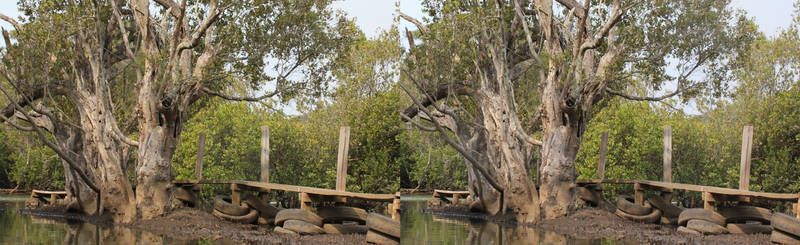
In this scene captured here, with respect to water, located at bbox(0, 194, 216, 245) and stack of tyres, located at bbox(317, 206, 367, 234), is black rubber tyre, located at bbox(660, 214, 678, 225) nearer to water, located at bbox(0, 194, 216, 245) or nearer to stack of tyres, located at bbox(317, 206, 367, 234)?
stack of tyres, located at bbox(317, 206, 367, 234)

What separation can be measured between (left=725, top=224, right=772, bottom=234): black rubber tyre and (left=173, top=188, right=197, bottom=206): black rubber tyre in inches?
547

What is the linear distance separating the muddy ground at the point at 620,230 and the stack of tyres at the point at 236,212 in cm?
726

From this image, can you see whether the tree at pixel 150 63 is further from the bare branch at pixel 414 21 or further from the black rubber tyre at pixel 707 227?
the black rubber tyre at pixel 707 227

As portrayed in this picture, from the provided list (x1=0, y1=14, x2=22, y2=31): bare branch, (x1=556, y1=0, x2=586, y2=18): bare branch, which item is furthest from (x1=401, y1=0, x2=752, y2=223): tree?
(x1=0, y1=14, x2=22, y2=31): bare branch

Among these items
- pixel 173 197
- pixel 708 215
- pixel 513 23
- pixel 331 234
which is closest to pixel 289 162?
pixel 173 197

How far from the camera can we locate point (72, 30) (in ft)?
66.1

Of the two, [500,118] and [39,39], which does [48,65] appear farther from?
[500,118]

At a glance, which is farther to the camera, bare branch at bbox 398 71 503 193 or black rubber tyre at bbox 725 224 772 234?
bare branch at bbox 398 71 503 193

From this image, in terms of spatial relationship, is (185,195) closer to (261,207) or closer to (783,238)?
(261,207)

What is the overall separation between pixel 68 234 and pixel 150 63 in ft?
15.6

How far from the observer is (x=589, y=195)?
23453 millimetres

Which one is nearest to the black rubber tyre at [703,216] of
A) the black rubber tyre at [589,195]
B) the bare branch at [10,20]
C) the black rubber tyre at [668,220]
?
the black rubber tyre at [668,220]

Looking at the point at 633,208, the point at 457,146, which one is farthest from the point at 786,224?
the point at 457,146

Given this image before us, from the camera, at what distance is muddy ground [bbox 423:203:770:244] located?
55.4ft
